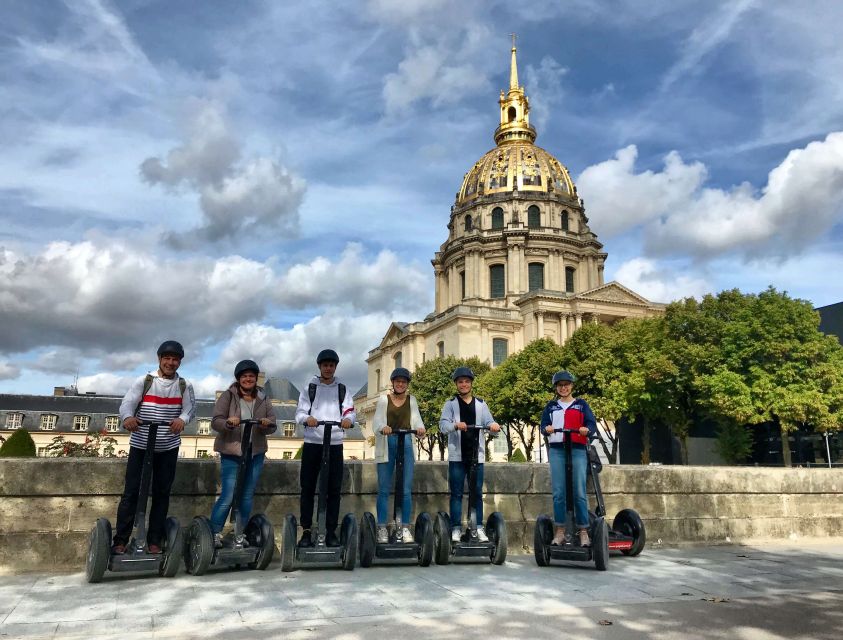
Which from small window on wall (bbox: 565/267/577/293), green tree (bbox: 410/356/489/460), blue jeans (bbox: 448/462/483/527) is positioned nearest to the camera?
blue jeans (bbox: 448/462/483/527)

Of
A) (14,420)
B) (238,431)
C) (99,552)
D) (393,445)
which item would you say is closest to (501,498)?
(393,445)

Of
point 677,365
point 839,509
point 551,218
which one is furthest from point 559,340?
point 839,509

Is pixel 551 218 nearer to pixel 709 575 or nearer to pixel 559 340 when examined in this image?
pixel 559 340

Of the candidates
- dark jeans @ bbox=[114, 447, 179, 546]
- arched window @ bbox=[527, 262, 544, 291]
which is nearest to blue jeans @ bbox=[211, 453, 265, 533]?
A: dark jeans @ bbox=[114, 447, 179, 546]

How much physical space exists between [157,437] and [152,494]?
1.88 ft

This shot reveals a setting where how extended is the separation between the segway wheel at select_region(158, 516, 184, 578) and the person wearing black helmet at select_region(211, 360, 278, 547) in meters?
0.41

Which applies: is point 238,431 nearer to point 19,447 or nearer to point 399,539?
point 399,539

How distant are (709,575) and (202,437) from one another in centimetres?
7199

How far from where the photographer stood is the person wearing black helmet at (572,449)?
26.0ft

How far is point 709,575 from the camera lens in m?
7.52

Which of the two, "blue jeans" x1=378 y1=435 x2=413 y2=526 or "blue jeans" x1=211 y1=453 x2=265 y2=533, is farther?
"blue jeans" x1=378 y1=435 x2=413 y2=526

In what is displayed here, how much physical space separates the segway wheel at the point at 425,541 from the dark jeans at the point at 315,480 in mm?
968

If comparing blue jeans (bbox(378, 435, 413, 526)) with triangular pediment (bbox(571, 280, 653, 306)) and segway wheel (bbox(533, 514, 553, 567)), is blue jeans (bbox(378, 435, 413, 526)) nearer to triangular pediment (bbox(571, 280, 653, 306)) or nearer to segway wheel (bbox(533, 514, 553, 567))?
segway wheel (bbox(533, 514, 553, 567))

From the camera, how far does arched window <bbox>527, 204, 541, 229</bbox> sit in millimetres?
95062
